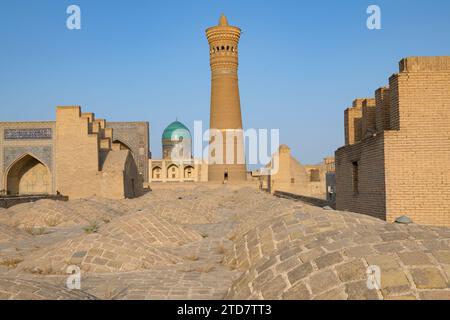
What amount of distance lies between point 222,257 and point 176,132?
46.7 meters

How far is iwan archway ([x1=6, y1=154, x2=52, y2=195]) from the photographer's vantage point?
28.0 meters

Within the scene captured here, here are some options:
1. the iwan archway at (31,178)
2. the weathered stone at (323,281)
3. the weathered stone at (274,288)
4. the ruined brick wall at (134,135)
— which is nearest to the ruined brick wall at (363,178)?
the weathered stone at (274,288)

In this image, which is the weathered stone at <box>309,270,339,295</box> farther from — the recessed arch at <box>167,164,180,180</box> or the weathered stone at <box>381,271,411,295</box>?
the recessed arch at <box>167,164,180,180</box>

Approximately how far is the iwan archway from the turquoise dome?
25923mm

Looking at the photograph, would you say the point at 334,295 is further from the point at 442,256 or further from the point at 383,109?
the point at 383,109

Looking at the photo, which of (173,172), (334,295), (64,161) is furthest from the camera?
(173,172)

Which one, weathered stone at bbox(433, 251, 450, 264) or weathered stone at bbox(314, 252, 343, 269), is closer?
weathered stone at bbox(433, 251, 450, 264)

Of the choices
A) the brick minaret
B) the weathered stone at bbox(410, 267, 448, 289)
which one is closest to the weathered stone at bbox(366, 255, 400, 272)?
the weathered stone at bbox(410, 267, 448, 289)

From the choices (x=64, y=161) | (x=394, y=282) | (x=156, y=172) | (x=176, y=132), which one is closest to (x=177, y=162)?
(x=156, y=172)

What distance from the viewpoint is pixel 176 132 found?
179 feet
